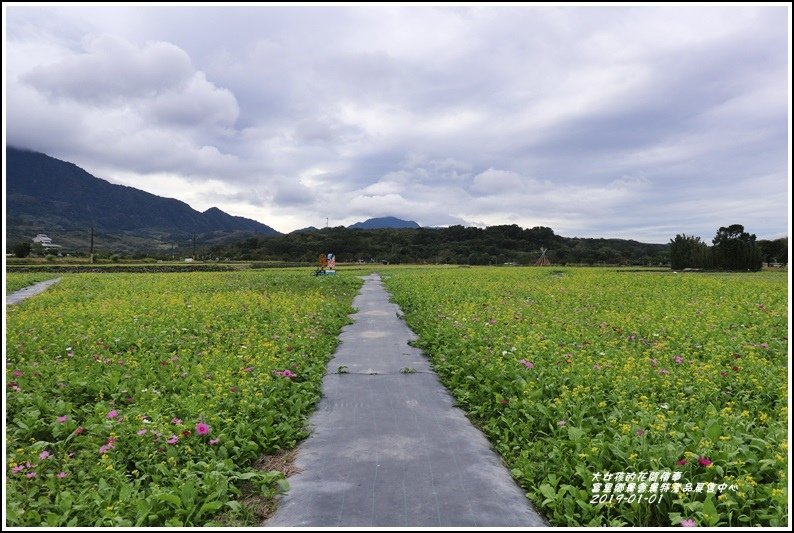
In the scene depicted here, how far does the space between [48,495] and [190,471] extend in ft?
3.53

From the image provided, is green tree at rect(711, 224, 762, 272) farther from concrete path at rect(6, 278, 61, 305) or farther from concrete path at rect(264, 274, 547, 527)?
concrete path at rect(6, 278, 61, 305)

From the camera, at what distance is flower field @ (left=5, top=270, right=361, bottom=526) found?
371 centimetres

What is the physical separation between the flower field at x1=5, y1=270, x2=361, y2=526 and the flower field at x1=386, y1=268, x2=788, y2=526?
2.30 metres

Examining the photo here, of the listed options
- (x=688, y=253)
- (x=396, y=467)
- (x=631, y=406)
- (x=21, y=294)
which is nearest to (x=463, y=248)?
(x=688, y=253)

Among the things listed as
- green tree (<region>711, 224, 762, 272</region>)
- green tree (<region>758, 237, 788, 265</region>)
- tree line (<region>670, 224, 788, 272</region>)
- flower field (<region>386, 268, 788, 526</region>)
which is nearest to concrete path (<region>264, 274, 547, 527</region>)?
flower field (<region>386, 268, 788, 526</region>)

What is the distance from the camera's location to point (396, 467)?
13.8 ft

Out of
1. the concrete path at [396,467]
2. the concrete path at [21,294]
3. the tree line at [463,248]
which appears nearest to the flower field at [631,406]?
the concrete path at [396,467]

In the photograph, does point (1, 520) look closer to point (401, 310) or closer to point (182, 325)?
point (182, 325)

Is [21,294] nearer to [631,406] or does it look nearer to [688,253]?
[631,406]

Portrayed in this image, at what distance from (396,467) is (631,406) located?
9.39ft

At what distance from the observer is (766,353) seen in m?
8.20

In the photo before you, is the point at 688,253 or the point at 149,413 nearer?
the point at 149,413

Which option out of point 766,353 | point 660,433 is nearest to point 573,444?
point 660,433

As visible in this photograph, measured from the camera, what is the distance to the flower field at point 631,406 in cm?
353
